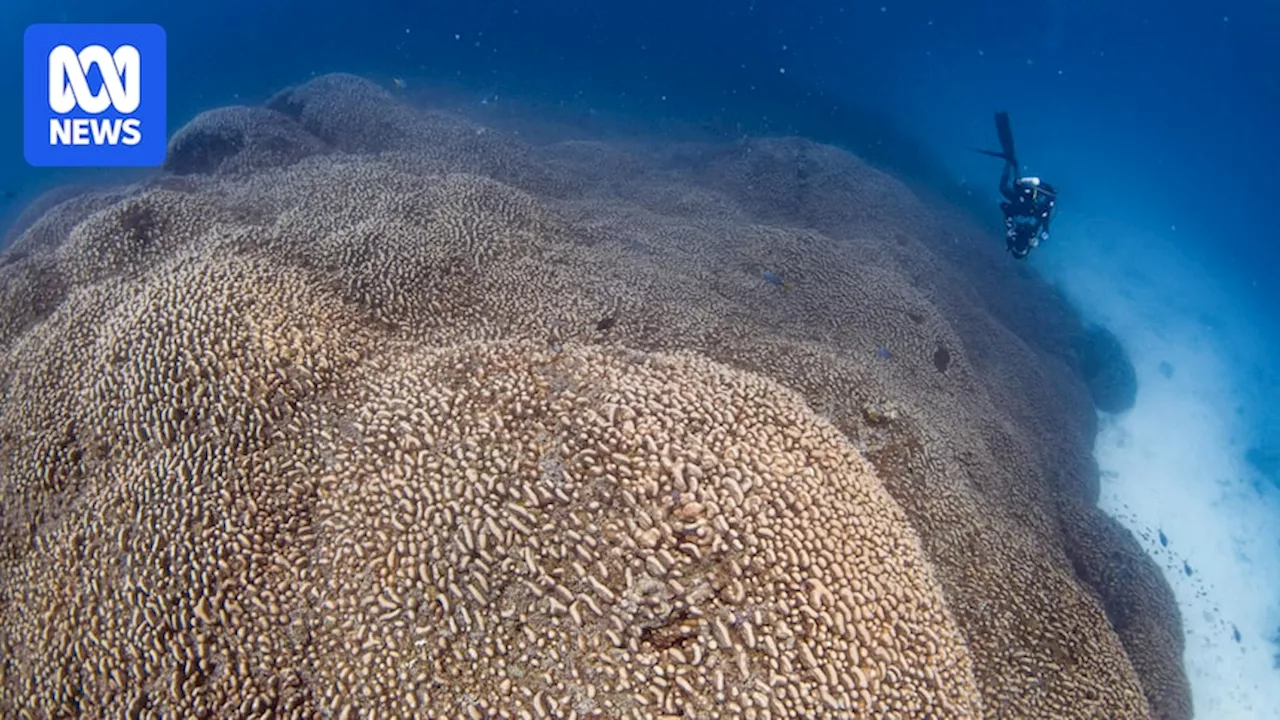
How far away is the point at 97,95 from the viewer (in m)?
10.3

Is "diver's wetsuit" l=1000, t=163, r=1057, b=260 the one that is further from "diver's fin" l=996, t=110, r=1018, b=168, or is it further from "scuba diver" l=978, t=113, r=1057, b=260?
"diver's fin" l=996, t=110, r=1018, b=168

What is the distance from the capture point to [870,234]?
41.9 feet

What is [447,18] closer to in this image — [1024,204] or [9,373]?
[1024,204]

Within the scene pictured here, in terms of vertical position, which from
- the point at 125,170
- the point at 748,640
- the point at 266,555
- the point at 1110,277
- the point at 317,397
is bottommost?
the point at 125,170

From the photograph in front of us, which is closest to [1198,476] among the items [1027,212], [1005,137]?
[1027,212]

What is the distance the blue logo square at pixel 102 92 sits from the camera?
402 inches

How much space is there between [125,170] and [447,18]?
76.4 ft

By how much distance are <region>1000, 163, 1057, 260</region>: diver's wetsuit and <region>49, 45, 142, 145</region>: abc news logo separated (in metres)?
14.9

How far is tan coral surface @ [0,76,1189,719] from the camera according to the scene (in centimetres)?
327

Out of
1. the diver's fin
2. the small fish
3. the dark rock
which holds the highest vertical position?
the diver's fin

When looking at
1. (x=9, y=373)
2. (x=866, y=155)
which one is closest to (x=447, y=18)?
(x=866, y=155)

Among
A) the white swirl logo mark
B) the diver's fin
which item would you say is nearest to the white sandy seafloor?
the diver's fin

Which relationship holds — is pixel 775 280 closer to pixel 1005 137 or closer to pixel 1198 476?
pixel 1005 137

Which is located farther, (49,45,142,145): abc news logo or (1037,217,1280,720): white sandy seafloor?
(1037,217,1280,720): white sandy seafloor
